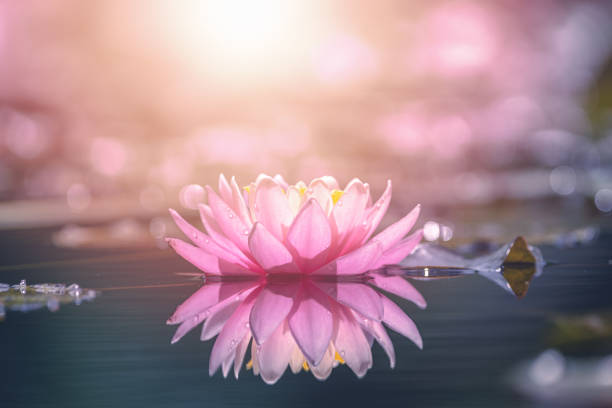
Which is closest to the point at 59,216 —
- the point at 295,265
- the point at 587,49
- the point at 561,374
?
the point at 295,265

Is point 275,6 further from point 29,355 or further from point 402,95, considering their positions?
point 29,355

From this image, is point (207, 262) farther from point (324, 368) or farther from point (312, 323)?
point (324, 368)

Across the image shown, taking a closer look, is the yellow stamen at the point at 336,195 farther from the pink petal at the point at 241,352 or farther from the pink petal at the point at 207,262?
the pink petal at the point at 241,352

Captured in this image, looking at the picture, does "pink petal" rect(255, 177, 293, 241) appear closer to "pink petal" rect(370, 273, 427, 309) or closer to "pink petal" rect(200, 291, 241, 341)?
"pink petal" rect(200, 291, 241, 341)

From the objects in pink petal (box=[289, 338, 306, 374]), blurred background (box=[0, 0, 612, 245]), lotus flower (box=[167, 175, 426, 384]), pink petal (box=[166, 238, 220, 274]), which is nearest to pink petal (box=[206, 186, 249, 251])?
lotus flower (box=[167, 175, 426, 384])

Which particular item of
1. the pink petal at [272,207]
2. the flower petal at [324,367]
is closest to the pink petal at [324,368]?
the flower petal at [324,367]

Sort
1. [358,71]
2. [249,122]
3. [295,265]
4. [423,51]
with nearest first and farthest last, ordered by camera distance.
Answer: [295,265] → [423,51] → [358,71] → [249,122]
